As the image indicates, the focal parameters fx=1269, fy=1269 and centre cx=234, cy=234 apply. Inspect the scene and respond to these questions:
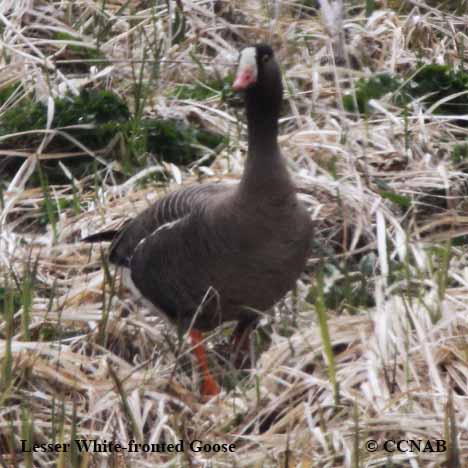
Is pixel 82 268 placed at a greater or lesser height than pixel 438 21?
lesser

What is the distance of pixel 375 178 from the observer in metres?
6.33

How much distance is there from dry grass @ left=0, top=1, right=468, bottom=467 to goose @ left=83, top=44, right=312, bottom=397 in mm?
195

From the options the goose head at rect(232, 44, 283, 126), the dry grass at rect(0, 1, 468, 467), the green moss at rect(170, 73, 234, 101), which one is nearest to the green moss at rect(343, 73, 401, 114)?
the dry grass at rect(0, 1, 468, 467)

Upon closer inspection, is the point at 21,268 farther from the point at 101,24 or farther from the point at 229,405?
the point at 101,24

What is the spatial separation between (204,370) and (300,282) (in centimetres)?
79

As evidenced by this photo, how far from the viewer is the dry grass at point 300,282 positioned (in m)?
4.45

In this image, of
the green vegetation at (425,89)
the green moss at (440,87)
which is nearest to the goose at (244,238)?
the green vegetation at (425,89)

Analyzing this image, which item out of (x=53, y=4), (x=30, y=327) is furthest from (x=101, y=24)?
(x=30, y=327)

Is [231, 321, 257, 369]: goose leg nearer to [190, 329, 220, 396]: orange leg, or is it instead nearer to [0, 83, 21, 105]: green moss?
[190, 329, 220, 396]: orange leg

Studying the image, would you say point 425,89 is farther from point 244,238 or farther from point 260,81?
point 244,238

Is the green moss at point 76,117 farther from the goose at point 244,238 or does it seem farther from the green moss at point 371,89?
the goose at point 244,238

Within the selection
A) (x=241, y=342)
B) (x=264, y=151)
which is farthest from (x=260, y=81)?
(x=241, y=342)

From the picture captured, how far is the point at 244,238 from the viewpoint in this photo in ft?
16.2

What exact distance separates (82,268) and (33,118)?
4.42 feet
